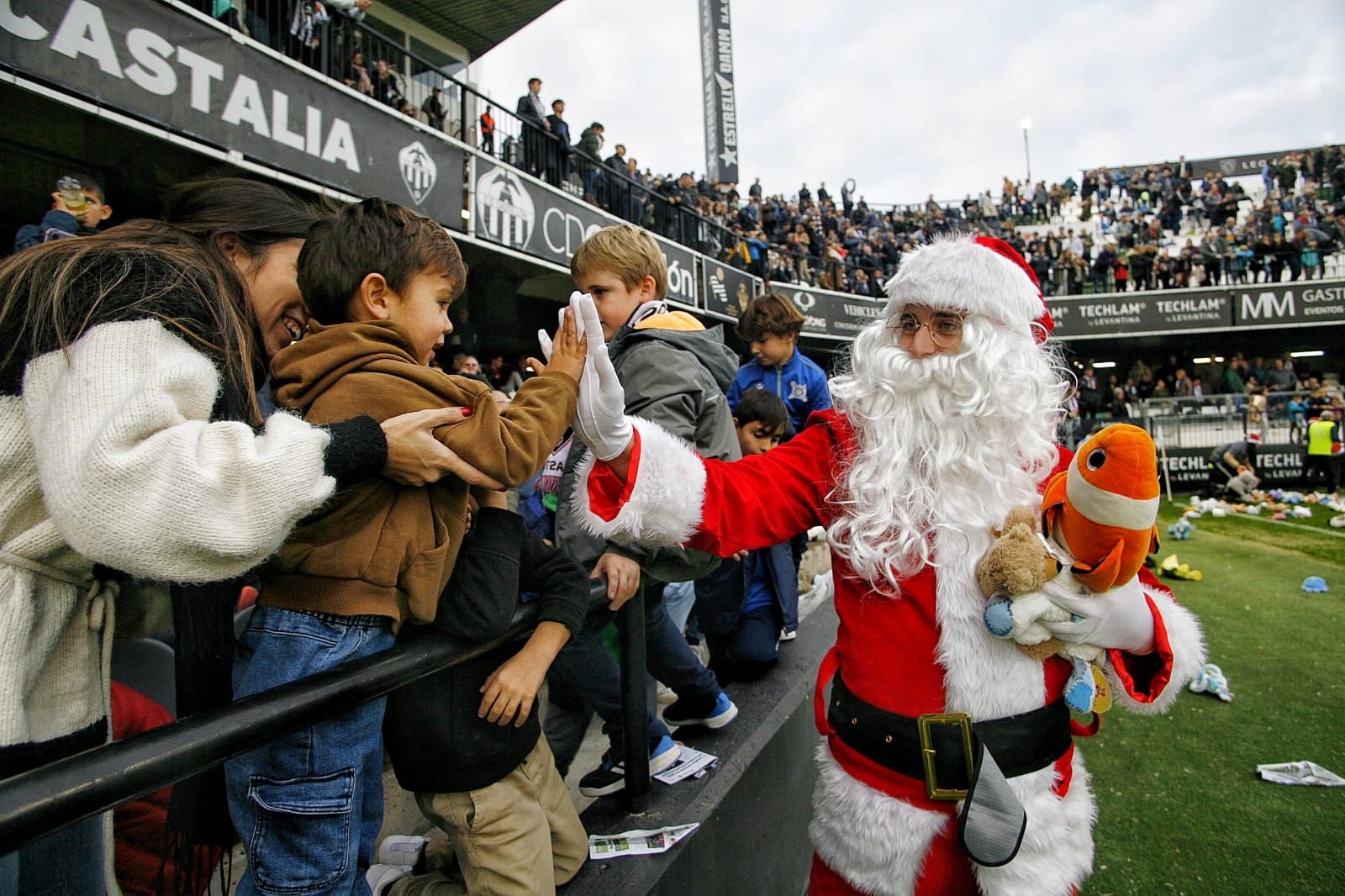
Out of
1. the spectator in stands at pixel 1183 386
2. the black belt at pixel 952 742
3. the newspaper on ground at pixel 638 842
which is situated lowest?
the newspaper on ground at pixel 638 842

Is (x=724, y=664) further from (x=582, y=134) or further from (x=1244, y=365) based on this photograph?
(x=1244, y=365)

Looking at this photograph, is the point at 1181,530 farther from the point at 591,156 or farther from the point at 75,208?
the point at 75,208

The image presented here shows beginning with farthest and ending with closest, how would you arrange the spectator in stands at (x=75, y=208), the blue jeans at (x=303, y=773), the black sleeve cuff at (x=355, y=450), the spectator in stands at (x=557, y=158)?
1. the spectator in stands at (x=557, y=158)
2. the spectator in stands at (x=75, y=208)
3. the blue jeans at (x=303, y=773)
4. the black sleeve cuff at (x=355, y=450)

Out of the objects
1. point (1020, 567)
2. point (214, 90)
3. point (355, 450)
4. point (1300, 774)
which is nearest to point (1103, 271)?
point (1300, 774)

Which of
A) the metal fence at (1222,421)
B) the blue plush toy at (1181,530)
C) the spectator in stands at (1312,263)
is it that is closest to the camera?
the blue plush toy at (1181,530)

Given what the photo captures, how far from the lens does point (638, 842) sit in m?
1.72

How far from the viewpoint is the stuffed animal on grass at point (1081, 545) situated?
1.34 m

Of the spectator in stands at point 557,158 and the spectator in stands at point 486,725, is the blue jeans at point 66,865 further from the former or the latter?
the spectator in stands at point 557,158

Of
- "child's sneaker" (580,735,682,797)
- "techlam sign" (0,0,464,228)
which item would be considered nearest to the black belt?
"child's sneaker" (580,735,682,797)

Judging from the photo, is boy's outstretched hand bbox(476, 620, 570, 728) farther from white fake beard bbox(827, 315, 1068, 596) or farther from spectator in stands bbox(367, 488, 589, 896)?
white fake beard bbox(827, 315, 1068, 596)

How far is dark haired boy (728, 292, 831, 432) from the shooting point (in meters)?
3.90

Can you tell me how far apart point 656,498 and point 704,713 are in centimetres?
134

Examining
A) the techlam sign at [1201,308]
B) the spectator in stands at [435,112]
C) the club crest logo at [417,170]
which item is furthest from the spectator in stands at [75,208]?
the techlam sign at [1201,308]

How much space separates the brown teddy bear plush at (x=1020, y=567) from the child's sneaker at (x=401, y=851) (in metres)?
1.43
